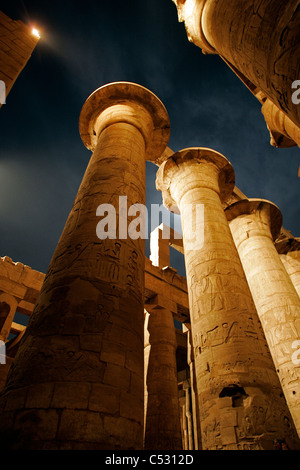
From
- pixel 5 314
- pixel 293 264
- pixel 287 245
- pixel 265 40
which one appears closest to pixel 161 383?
pixel 5 314

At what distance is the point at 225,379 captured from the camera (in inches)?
144

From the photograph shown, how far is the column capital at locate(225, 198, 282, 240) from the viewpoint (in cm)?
835

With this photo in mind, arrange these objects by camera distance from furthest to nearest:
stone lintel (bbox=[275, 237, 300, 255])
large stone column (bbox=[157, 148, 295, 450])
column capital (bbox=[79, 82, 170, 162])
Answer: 1. stone lintel (bbox=[275, 237, 300, 255])
2. column capital (bbox=[79, 82, 170, 162])
3. large stone column (bbox=[157, 148, 295, 450])

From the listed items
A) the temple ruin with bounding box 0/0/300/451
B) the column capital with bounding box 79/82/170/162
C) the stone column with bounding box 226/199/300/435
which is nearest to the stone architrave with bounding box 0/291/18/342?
the temple ruin with bounding box 0/0/300/451

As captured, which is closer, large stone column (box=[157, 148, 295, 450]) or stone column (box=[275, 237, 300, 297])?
large stone column (box=[157, 148, 295, 450])

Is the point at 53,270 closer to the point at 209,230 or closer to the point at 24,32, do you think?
the point at 209,230

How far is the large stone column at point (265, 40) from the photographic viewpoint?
2.39 metres

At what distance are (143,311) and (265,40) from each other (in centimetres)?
318

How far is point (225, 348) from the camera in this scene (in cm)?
393

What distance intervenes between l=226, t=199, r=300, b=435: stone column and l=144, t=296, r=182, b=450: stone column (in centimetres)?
353

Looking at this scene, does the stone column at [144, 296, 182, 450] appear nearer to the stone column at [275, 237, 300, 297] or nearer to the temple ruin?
the temple ruin

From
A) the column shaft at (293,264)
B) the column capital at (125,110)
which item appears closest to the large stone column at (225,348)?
the column capital at (125,110)

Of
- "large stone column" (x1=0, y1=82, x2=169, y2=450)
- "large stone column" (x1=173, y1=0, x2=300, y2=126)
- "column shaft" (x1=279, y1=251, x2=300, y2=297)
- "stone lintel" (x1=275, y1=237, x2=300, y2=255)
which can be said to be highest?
"stone lintel" (x1=275, y1=237, x2=300, y2=255)
